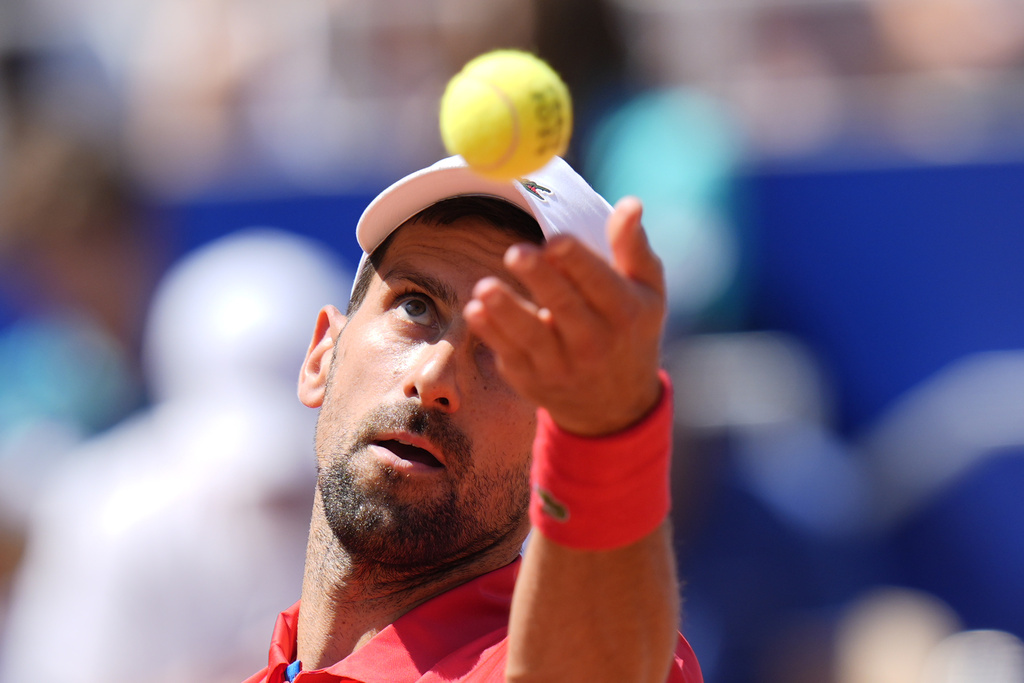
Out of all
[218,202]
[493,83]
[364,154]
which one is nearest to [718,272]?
[364,154]

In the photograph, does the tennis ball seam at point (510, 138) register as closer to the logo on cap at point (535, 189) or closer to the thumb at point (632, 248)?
the thumb at point (632, 248)

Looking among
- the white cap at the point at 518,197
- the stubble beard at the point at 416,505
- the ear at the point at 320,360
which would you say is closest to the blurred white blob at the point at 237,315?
the ear at the point at 320,360

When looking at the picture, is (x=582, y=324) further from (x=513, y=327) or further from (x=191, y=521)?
(x=191, y=521)

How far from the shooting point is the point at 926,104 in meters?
4.96

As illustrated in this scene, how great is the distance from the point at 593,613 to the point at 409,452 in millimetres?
789

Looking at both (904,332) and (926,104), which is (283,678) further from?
(926,104)

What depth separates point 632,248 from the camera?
142cm

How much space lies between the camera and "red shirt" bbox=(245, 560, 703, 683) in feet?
6.30

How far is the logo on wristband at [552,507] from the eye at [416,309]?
35.6 inches

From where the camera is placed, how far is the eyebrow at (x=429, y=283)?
91.5 inches

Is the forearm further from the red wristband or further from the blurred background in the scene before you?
the blurred background

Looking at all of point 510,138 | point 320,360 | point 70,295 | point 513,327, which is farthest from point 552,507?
point 70,295

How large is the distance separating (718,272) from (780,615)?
3.96ft

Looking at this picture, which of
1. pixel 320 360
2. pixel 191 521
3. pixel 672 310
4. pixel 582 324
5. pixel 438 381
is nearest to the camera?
pixel 582 324
